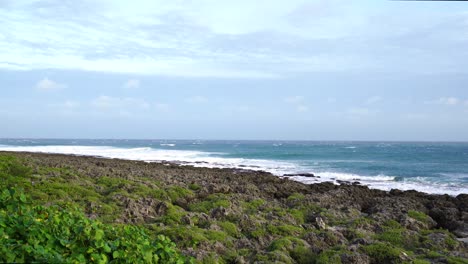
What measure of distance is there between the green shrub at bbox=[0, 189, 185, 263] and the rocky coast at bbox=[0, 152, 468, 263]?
2181 millimetres

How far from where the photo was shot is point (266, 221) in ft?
38.5

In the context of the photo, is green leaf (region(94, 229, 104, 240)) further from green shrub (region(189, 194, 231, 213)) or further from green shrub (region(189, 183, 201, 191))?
green shrub (region(189, 183, 201, 191))

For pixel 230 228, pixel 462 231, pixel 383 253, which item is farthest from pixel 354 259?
pixel 462 231

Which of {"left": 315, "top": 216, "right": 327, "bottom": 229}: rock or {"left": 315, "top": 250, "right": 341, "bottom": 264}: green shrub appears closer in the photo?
{"left": 315, "top": 250, "right": 341, "bottom": 264}: green shrub

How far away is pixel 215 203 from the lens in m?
13.5

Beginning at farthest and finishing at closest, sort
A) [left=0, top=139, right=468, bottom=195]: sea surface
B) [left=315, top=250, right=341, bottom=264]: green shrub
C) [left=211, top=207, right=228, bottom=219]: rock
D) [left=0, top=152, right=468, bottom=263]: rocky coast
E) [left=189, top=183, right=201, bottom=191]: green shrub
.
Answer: [left=0, top=139, right=468, bottom=195]: sea surface → [left=189, top=183, right=201, bottom=191]: green shrub → [left=211, top=207, right=228, bottom=219]: rock → [left=0, top=152, right=468, bottom=263]: rocky coast → [left=315, top=250, right=341, bottom=264]: green shrub

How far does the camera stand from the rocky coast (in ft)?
29.7

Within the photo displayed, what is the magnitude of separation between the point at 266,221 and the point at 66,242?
286 inches

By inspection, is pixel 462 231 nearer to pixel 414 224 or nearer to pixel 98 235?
pixel 414 224

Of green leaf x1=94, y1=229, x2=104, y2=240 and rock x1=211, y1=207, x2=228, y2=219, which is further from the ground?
green leaf x1=94, y1=229, x2=104, y2=240

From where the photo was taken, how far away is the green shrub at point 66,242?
4.68 m

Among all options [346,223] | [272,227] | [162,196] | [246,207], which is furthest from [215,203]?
[346,223]

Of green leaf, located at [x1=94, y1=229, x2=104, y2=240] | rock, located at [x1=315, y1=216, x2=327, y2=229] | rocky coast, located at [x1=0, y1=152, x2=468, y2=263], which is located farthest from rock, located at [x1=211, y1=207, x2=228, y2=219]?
green leaf, located at [x1=94, y1=229, x2=104, y2=240]

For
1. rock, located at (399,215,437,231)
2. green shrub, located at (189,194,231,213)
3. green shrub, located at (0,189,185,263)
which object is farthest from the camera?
green shrub, located at (189,194,231,213)
